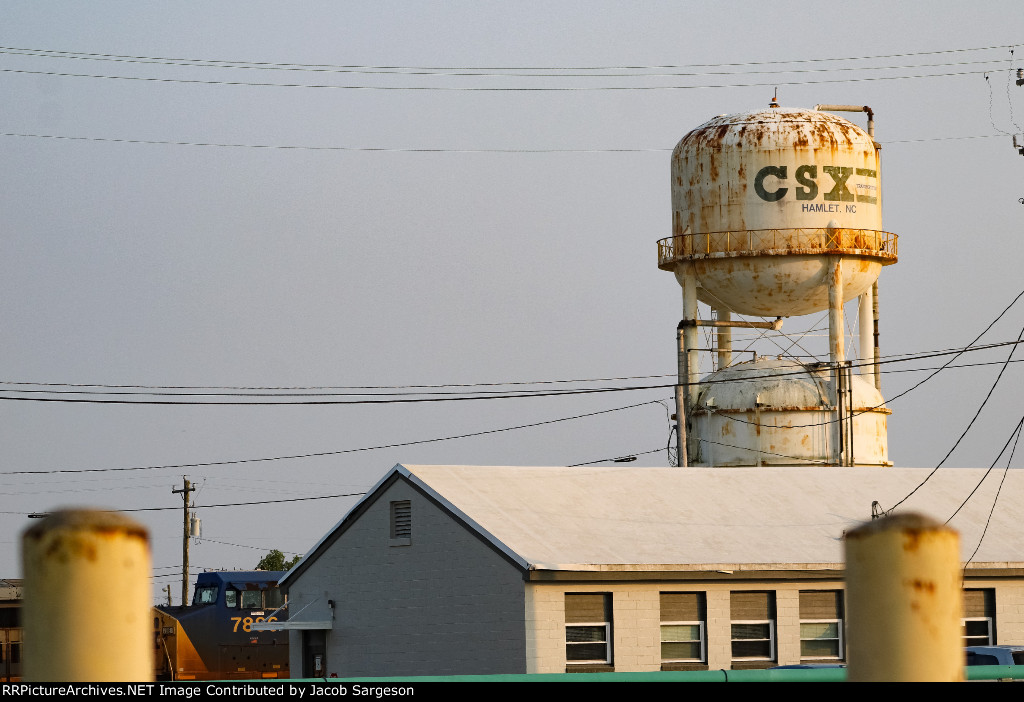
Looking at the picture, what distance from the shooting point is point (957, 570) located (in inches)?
142

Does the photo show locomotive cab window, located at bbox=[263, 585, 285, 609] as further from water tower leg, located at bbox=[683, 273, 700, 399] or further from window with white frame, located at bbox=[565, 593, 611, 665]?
window with white frame, located at bbox=[565, 593, 611, 665]

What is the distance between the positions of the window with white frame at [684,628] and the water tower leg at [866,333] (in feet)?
71.0

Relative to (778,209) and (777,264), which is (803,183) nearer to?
(778,209)

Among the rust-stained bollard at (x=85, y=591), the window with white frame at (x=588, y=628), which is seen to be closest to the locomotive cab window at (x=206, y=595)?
the window with white frame at (x=588, y=628)

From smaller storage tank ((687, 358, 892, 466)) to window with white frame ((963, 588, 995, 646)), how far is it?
49.0ft

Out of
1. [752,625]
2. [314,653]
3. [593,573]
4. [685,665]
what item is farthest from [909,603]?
[314,653]

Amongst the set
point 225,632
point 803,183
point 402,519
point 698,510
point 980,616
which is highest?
point 803,183

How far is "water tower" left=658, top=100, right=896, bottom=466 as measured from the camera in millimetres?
43531

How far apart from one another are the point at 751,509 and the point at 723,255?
14.3 meters

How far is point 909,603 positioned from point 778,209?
4081 centimetres

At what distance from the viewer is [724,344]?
4778cm

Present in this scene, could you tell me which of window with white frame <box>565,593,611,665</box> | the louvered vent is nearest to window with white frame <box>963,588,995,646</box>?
window with white frame <box>565,593,611,665</box>

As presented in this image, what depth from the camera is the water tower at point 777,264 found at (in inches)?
1714

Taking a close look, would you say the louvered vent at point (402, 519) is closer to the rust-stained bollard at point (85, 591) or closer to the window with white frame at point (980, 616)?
the window with white frame at point (980, 616)
